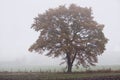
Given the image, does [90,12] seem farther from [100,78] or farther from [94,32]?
[100,78]

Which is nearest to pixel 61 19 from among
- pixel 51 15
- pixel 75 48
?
pixel 51 15

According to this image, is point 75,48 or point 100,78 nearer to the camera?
point 100,78

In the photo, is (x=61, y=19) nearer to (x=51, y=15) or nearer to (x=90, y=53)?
(x=51, y=15)

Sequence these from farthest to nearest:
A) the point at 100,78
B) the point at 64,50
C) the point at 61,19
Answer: the point at 61,19, the point at 64,50, the point at 100,78

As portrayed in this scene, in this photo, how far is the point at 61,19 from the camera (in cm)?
6744

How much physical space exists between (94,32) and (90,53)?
4.79 meters

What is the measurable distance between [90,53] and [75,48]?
3.66 meters

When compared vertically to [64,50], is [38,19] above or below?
above

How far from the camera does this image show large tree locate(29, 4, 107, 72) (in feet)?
216

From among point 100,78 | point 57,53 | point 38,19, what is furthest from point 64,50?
point 100,78

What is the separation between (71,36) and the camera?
6662cm

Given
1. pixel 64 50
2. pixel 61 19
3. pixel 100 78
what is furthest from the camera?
pixel 61 19

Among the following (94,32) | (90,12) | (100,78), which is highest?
(90,12)

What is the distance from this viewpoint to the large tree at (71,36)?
2586 inches
